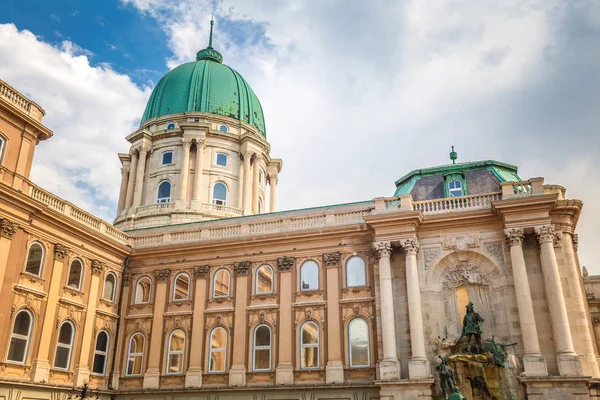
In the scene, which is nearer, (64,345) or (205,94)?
(64,345)

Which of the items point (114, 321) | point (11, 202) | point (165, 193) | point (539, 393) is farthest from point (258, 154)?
point (539, 393)

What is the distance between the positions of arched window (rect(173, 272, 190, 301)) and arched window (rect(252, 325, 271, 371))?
4869mm

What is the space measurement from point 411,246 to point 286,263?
6737 mm

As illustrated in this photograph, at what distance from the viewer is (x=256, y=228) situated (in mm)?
31453

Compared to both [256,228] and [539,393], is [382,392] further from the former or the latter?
[256,228]

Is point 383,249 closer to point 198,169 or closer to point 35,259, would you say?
point 35,259

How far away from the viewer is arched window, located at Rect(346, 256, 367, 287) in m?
28.4

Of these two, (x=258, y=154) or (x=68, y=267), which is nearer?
(x=68, y=267)

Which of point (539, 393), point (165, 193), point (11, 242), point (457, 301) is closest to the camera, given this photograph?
point (539, 393)

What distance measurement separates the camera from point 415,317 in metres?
25.6

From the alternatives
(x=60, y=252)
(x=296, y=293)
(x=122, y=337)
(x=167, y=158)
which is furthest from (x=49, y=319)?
(x=167, y=158)

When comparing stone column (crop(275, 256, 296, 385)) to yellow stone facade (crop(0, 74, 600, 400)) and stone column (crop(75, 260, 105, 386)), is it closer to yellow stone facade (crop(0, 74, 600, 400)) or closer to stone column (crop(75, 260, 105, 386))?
yellow stone facade (crop(0, 74, 600, 400))

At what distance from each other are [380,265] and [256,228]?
7825 mm

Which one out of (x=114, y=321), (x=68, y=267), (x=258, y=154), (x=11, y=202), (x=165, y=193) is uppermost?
(x=258, y=154)
